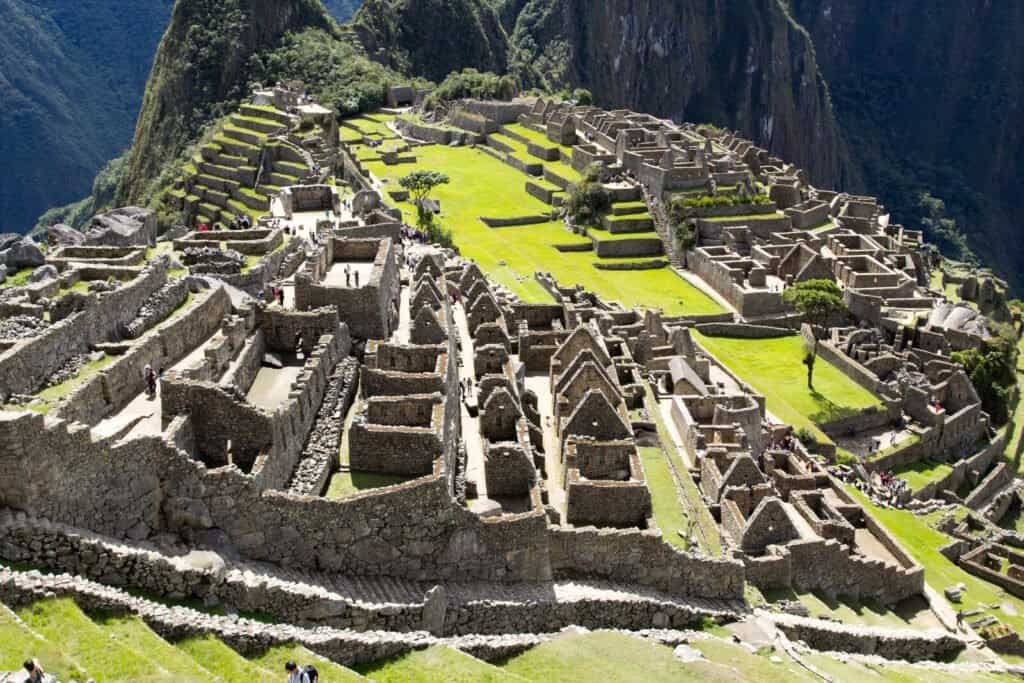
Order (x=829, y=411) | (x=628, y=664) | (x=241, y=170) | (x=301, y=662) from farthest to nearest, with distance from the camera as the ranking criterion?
(x=241, y=170)
(x=829, y=411)
(x=628, y=664)
(x=301, y=662)

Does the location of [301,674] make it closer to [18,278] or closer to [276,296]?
[18,278]

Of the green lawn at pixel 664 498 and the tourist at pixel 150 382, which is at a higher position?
the tourist at pixel 150 382

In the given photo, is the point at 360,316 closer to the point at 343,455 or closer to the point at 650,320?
the point at 343,455

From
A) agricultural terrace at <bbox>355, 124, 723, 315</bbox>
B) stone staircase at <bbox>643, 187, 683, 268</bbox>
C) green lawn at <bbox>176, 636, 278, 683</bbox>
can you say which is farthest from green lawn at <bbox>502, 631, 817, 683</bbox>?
stone staircase at <bbox>643, 187, 683, 268</bbox>

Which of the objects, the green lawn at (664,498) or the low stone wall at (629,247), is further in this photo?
the low stone wall at (629,247)

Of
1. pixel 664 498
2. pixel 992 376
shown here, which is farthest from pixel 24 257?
pixel 992 376

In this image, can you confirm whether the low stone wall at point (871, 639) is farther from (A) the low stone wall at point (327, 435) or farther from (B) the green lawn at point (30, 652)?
(B) the green lawn at point (30, 652)

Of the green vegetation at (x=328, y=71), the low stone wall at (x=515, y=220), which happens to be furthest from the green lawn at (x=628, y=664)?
the green vegetation at (x=328, y=71)
